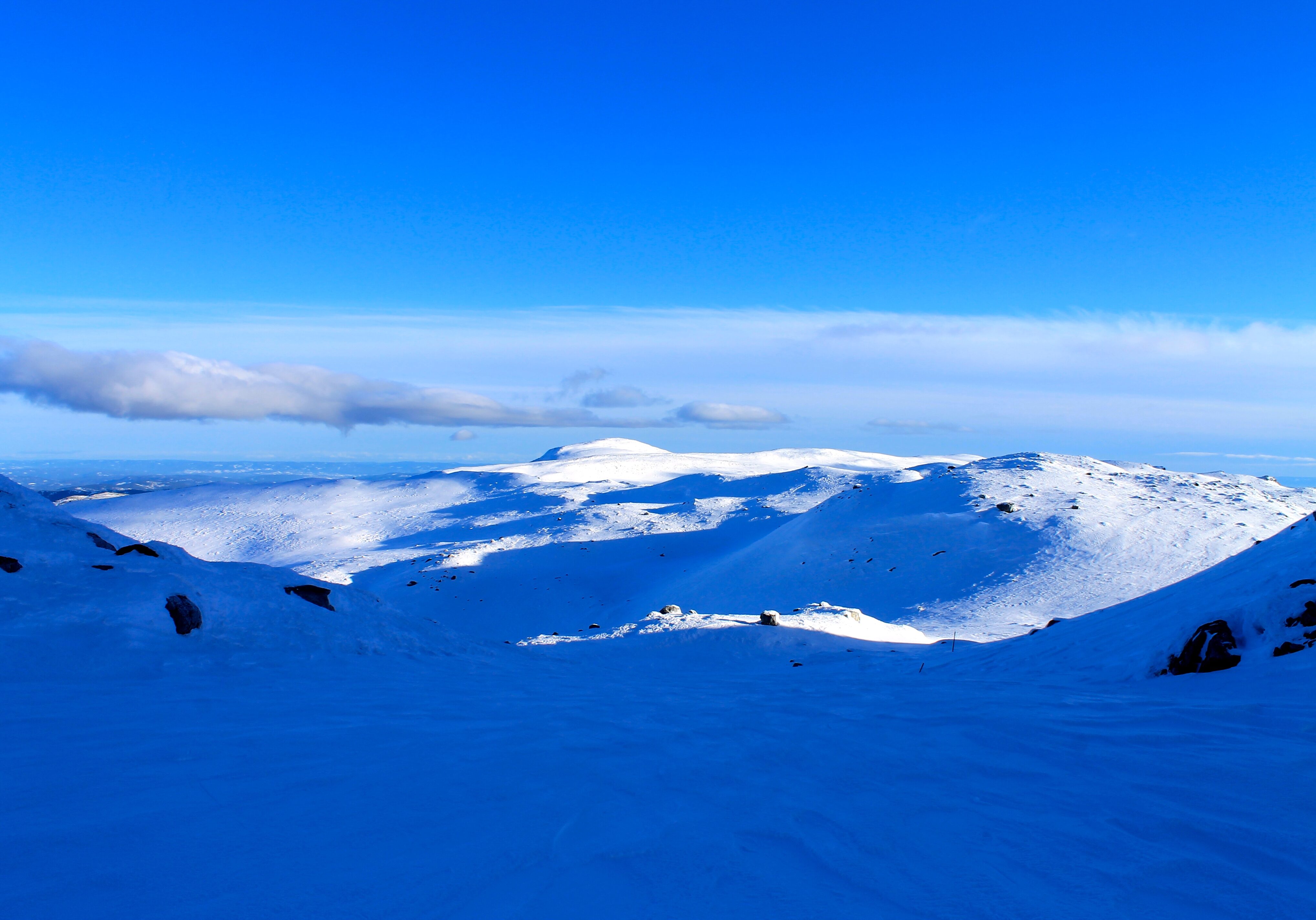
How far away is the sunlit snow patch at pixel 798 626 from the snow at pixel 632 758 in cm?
16

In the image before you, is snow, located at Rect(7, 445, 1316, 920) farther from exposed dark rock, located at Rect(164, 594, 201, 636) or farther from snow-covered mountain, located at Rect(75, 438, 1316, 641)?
snow-covered mountain, located at Rect(75, 438, 1316, 641)

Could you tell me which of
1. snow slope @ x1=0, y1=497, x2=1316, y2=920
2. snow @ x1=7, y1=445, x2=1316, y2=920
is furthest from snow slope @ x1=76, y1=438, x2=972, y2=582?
snow slope @ x1=0, y1=497, x2=1316, y2=920

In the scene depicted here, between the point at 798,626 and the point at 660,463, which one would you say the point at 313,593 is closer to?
the point at 798,626

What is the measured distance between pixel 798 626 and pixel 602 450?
7631cm

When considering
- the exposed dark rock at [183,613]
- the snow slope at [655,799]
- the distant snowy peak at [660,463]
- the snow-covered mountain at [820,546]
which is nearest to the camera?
the snow slope at [655,799]

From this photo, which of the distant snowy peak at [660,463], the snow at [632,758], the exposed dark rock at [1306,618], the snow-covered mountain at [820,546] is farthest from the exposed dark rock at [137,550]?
the distant snowy peak at [660,463]

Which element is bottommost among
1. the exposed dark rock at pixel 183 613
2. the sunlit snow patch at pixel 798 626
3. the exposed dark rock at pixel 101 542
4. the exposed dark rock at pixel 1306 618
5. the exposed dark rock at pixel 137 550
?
the sunlit snow patch at pixel 798 626

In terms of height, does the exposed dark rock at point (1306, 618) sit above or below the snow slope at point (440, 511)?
above

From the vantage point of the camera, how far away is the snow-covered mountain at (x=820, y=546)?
1908 cm

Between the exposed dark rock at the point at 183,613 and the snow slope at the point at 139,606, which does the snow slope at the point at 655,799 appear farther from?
the exposed dark rock at the point at 183,613

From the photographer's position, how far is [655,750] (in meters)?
5.05

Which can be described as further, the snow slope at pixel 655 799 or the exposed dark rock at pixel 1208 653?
the exposed dark rock at pixel 1208 653

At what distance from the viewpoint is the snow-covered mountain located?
19078 millimetres

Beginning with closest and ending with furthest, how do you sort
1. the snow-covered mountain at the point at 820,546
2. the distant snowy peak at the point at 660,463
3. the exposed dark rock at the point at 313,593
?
the exposed dark rock at the point at 313,593 < the snow-covered mountain at the point at 820,546 < the distant snowy peak at the point at 660,463
